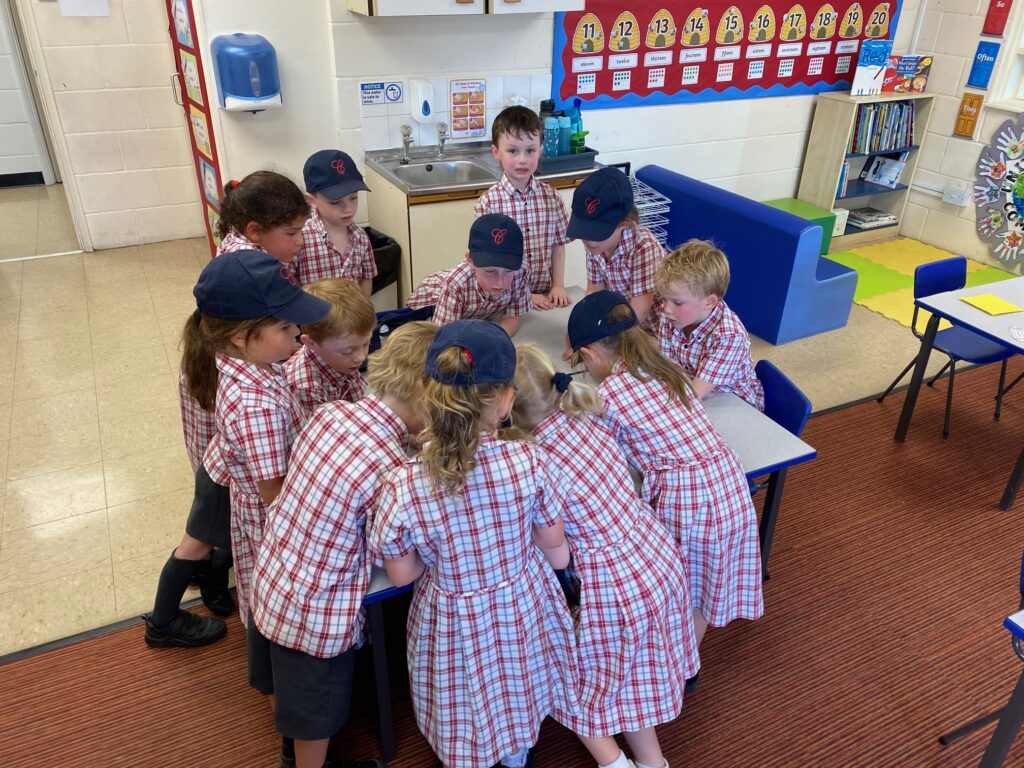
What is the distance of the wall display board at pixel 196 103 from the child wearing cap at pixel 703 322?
2956 mm

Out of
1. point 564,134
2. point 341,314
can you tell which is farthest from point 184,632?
point 564,134

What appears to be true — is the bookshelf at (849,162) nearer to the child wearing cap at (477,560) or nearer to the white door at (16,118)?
the child wearing cap at (477,560)

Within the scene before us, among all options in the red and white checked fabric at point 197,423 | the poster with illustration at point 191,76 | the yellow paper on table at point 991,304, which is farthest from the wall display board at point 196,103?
the yellow paper on table at point 991,304

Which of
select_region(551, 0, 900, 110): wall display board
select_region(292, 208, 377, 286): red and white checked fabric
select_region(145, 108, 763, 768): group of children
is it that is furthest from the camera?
select_region(551, 0, 900, 110): wall display board

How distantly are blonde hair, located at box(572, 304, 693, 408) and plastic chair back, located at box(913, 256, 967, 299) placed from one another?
6.75 feet

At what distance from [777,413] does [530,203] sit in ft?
4.14

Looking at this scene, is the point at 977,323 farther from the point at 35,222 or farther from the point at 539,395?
the point at 35,222

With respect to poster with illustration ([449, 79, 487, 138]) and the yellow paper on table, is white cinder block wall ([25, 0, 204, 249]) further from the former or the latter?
the yellow paper on table

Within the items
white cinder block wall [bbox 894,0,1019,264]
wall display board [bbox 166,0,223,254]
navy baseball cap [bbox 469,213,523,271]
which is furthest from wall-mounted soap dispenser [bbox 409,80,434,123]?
white cinder block wall [bbox 894,0,1019,264]

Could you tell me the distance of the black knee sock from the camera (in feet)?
7.58

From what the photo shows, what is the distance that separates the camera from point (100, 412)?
360 centimetres

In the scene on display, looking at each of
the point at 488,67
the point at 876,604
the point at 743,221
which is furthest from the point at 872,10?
the point at 876,604

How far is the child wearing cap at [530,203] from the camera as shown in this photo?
2.94 metres

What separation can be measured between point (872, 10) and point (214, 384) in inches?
210
